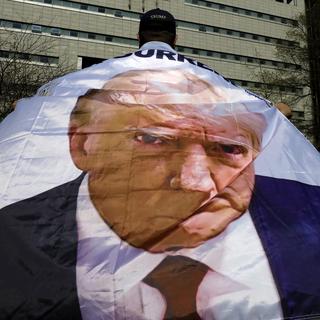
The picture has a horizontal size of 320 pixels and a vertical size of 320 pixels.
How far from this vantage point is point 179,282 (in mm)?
1797

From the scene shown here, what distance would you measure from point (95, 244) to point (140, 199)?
25 centimetres

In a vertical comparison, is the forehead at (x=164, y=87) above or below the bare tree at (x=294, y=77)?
below

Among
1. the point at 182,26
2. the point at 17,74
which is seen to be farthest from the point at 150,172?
the point at 182,26

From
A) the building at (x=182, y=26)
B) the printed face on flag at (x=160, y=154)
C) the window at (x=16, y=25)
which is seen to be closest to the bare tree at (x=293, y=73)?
the building at (x=182, y=26)

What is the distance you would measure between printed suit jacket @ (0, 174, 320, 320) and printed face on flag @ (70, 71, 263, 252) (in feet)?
0.38

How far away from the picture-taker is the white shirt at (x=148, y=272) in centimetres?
175

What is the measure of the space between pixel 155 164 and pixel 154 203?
20 centimetres

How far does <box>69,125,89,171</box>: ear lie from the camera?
7.13 feet

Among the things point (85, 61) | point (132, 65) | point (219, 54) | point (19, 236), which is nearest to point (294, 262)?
point (19, 236)

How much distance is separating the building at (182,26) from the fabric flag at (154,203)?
48430mm

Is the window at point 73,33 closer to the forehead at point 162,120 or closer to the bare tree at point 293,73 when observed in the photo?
the bare tree at point 293,73

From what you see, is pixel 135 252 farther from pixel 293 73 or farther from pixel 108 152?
pixel 293 73

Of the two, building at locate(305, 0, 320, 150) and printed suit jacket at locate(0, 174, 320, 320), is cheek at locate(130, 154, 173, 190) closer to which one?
printed suit jacket at locate(0, 174, 320, 320)

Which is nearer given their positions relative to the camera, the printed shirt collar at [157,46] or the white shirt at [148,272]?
the white shirt at [148,272]
